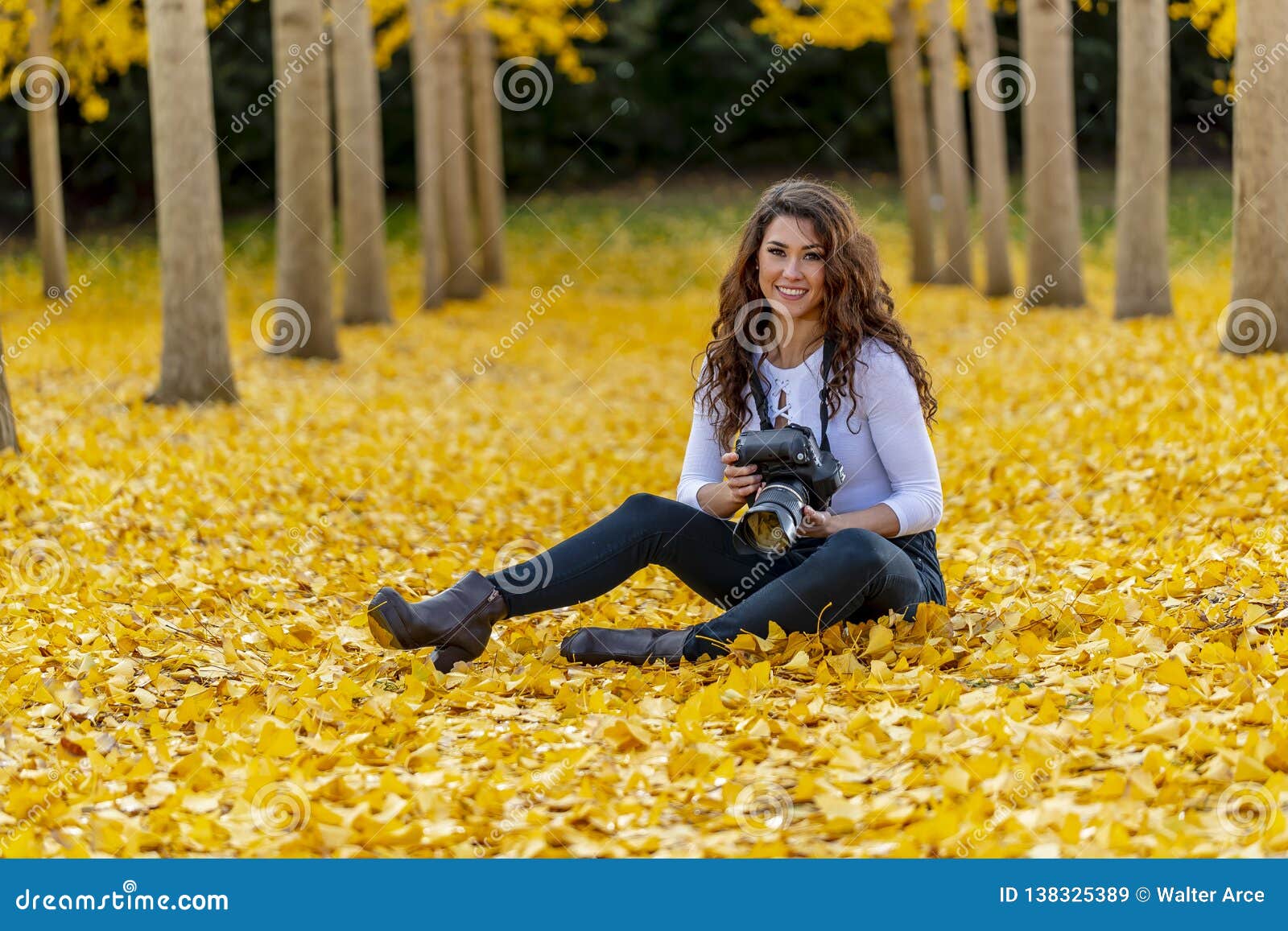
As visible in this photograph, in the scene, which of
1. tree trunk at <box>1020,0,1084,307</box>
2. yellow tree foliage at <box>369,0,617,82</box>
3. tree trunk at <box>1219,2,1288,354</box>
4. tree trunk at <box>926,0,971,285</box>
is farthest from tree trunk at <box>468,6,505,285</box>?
tree trunk at <box>1219,2,1288,354</box>

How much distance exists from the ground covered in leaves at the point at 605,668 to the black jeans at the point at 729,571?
9 cm

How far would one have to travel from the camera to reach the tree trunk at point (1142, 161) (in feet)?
33.1

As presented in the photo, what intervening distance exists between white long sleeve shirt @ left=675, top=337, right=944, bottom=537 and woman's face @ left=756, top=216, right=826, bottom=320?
0.49ft

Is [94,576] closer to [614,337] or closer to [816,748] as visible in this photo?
[816,748]

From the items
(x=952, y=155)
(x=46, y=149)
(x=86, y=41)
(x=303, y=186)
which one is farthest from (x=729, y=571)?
(x=86, y=41)

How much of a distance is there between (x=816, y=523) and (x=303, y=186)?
8033 millimetres

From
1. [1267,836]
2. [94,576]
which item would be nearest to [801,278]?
[1267,836]

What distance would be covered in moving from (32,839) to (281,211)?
8747mm

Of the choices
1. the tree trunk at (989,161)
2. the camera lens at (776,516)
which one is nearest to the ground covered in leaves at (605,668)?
the camera lens at (776,516)

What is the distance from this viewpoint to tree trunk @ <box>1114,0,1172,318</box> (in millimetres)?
10078

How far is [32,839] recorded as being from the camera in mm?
2715

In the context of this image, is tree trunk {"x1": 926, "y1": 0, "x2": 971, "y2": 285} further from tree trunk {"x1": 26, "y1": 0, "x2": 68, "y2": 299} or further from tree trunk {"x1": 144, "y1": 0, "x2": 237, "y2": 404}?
tree trunk {"x1": 26, "y1": 0, "x2": 68, "y2": 299}

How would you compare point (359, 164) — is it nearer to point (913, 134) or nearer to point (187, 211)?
point (187, 211)

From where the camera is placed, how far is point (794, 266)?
3.88m
